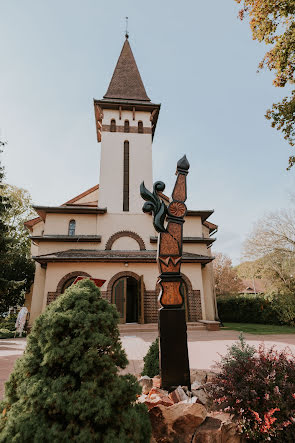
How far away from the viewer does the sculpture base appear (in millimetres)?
3820

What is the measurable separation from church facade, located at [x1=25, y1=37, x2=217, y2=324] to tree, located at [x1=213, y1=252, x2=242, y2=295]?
12.8m

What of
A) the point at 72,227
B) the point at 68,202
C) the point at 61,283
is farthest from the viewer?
the point at 68,202

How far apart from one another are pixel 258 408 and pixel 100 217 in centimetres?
1601

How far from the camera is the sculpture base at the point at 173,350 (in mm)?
3820

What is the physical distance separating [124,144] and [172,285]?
17808 mm

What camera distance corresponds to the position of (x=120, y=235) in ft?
56.9

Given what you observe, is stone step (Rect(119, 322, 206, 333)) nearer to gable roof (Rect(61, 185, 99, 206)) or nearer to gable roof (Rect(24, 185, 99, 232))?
gable roof (Rect(24, 185, 99, 232))

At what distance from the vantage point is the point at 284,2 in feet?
20.4

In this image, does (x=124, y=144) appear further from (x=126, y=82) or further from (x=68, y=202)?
(x=126, y=82)

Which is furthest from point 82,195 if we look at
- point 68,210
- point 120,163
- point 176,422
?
point 176,422

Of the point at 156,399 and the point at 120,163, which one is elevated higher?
the point at 120,163

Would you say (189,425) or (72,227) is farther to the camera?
(72,227)

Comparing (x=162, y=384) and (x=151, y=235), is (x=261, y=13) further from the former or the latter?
(x=151, y=235)

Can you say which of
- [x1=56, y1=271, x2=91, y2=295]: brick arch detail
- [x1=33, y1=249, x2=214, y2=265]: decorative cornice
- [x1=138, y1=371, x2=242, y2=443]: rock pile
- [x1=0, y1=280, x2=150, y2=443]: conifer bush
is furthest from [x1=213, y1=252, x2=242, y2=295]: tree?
[x1=0, y1=280, x2=150, y2=443]: conifer bush
